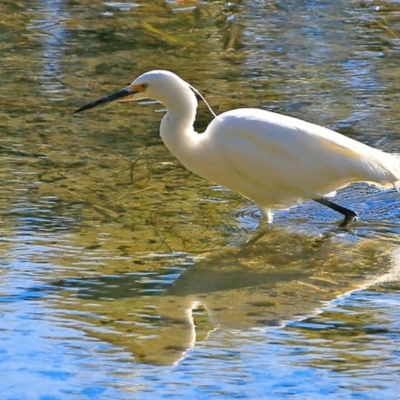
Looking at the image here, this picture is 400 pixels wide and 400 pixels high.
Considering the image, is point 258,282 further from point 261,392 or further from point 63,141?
point 63,141

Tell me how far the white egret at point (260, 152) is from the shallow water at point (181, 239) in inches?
9.1

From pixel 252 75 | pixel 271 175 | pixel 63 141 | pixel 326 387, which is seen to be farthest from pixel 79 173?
pixel 326 387

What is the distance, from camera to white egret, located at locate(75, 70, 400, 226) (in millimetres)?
5566

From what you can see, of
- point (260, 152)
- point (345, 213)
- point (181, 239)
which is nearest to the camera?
point (181, 239)

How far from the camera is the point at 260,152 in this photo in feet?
18.3

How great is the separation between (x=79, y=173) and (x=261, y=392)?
111 inches

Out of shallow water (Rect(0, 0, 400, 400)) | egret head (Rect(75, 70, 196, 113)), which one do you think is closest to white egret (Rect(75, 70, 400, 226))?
egret head (Rect(75, 70, 196, 113))

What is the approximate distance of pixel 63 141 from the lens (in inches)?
272

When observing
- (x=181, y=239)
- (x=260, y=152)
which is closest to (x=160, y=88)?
(x=260, y=152)

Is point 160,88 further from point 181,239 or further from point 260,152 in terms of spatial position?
point 181,239

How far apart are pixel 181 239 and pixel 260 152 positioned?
604mm

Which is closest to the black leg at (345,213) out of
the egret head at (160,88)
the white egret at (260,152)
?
the white egret at (260,152)

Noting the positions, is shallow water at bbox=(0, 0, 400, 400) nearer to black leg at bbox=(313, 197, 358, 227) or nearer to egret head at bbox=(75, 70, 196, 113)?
black leg at bbox=(313, 197, 358, 227)

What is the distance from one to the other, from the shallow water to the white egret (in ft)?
0.76
